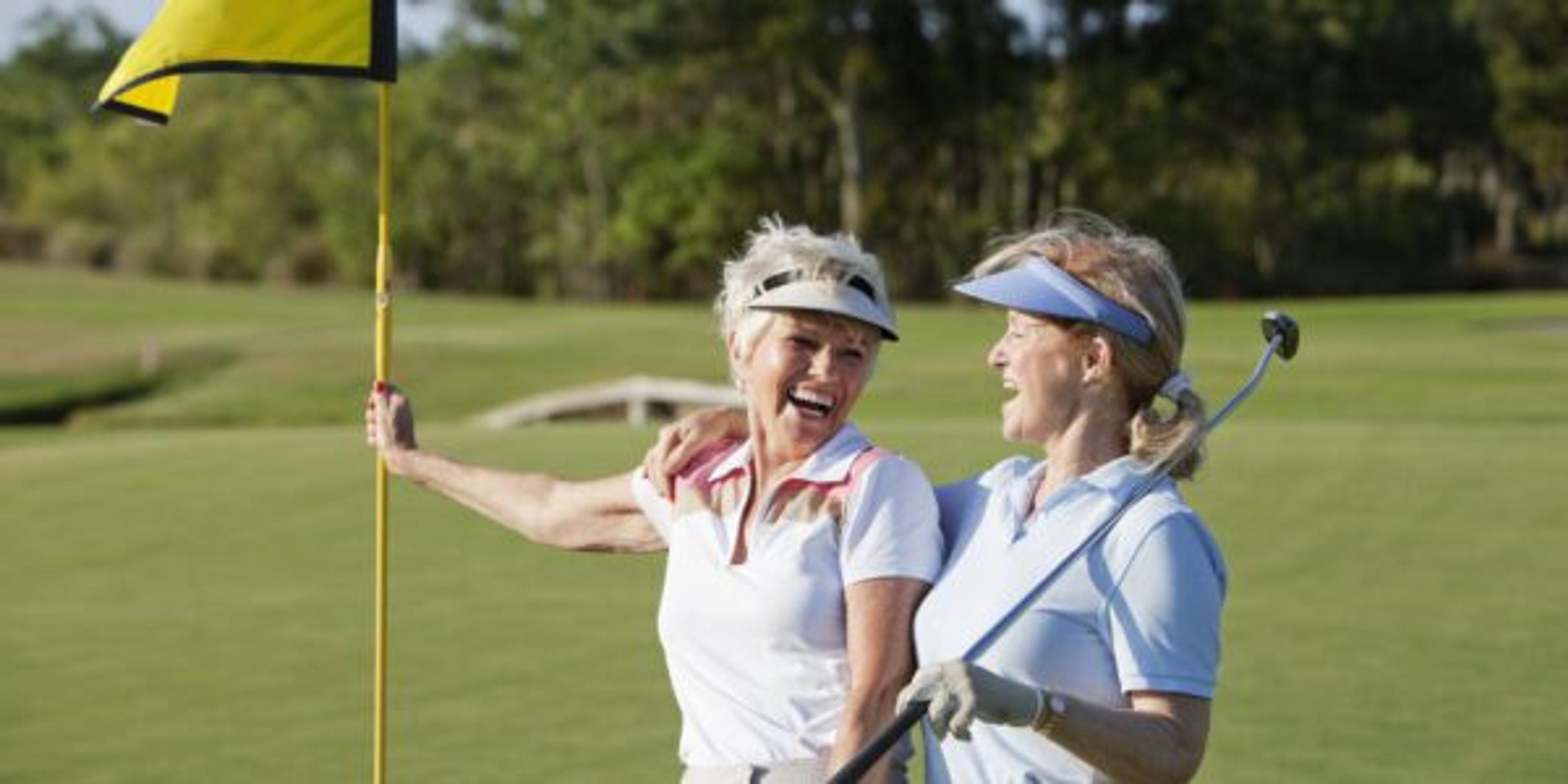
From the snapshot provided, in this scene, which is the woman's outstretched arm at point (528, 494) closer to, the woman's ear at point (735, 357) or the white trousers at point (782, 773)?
the woman's ear at point (735, 357)

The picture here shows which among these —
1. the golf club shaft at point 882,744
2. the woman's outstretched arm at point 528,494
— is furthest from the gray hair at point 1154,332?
the woman's outstretched arm at point 528,494

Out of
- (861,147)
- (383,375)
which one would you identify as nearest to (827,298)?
(383,375)

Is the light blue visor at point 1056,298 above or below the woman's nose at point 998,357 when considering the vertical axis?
above

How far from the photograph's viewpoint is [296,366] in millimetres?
27547

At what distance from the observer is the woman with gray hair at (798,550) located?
11.7 feet

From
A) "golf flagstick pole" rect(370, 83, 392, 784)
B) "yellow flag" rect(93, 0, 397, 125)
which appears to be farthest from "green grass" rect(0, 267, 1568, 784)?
"yellow flag" rect(93, 0, 397, 125)

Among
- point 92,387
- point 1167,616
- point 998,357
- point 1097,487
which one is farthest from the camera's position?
point 92,387

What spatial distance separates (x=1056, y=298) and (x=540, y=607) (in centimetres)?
691

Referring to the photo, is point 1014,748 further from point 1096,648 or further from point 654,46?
point 654,46

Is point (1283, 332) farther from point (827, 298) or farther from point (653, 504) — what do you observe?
point (653, 504)

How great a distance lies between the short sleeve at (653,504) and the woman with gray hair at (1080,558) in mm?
625

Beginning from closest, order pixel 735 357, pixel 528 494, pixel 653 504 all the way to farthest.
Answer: pixel 735 357 → pixel 653 504 → pixel 528 494

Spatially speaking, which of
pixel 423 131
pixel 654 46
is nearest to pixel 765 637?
pixel 654 46

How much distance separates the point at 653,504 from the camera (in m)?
4.16
